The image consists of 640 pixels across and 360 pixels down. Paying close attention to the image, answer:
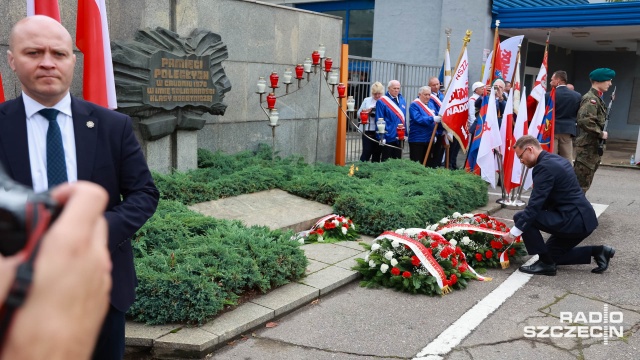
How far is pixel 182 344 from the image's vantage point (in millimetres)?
3975

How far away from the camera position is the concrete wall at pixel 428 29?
16938 mm

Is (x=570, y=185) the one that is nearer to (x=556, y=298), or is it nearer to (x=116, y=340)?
(x=556, y=298)

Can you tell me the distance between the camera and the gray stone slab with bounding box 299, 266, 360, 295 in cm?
532

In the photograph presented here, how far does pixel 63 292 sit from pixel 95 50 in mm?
5902

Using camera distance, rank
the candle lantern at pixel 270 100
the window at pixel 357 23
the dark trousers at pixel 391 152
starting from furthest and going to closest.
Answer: the window at pixel 357 23
the dark trousers at pixel 391 152
the candle lantern at pixel 270 100

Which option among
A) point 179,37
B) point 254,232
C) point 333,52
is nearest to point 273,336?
point 254,232

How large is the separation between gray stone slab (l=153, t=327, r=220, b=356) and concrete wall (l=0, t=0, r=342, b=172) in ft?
12.5

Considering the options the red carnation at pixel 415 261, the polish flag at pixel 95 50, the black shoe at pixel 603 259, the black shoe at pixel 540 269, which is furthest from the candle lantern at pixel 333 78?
the black shoe at pixel 603 259

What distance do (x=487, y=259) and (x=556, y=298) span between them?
1.01 meters

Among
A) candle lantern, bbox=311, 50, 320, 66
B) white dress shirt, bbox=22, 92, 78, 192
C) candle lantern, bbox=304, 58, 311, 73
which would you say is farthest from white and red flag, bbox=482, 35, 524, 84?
white dress shirt, bbox=22, 92, 78, 192

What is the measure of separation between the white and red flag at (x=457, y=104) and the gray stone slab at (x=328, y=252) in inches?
175

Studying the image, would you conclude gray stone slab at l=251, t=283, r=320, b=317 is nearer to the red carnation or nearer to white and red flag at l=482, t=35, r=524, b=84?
the red carnation

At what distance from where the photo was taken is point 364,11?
2100 centimetres

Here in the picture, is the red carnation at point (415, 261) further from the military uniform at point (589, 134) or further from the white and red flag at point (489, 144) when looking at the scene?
the military uniform at point (589, 134)
